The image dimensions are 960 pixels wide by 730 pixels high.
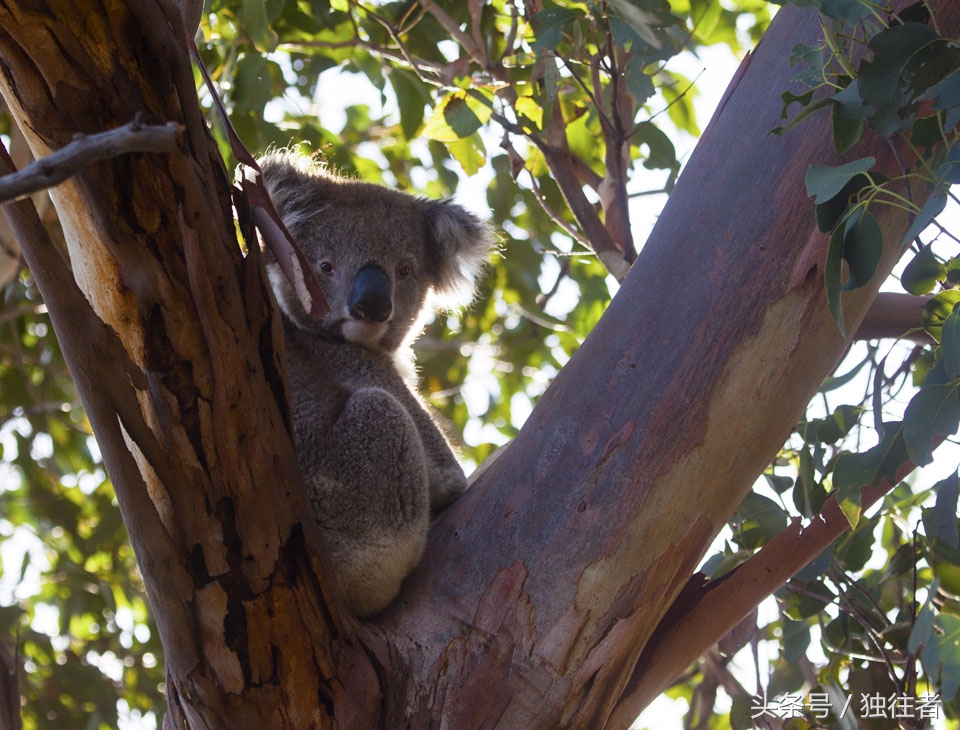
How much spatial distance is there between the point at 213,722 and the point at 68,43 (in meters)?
1.09

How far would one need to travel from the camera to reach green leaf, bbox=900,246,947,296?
1.81 m

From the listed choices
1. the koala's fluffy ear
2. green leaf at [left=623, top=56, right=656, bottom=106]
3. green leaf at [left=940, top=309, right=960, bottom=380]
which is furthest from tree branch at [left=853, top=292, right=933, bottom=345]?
the koala's fluffy ear

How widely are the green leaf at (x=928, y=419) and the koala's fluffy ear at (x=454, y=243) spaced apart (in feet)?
6.07

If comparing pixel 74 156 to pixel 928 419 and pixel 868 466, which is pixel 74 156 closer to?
pixel 928 419

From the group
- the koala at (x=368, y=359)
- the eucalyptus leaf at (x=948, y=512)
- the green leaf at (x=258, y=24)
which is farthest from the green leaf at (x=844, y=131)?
the green leaf at (x=258, y=24)

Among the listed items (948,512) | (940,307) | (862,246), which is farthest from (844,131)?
(948,512)

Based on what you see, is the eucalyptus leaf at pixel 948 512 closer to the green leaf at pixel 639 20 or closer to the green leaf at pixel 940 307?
the green leaf at pixel 940 307

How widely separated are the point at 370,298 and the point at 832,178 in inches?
56.9

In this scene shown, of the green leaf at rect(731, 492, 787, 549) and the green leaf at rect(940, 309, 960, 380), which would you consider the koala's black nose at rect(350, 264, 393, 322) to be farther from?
the green leaf at rect(940, 309, 960, 380)

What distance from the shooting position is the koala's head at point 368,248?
283 centimetres

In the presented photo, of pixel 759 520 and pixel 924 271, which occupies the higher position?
pixel 924 271

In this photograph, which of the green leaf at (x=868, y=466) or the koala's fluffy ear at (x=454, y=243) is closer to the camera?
the green leaf at (x=868, y=466)

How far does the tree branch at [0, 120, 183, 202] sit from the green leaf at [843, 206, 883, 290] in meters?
1.12

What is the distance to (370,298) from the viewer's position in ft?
9.07
